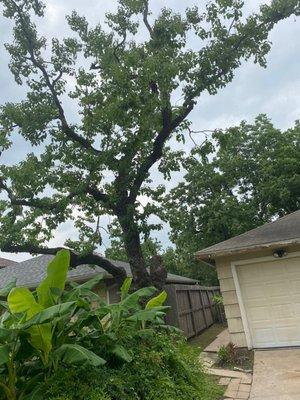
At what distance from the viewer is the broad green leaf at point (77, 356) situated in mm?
3248

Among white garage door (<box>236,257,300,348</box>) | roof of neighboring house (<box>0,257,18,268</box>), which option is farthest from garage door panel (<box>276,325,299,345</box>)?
roof of neighboring house (<box>0,257,18,268</box>)

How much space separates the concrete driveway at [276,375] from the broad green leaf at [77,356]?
3.38 metres

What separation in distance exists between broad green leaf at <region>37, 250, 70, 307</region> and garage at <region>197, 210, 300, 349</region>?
20.7 ft

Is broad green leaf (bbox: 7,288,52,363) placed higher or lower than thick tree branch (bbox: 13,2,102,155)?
lower

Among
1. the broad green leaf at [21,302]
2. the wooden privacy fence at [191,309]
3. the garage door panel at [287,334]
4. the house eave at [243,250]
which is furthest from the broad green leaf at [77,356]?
the wooden privacy fence at [191,309]

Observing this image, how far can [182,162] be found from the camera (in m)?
13.4

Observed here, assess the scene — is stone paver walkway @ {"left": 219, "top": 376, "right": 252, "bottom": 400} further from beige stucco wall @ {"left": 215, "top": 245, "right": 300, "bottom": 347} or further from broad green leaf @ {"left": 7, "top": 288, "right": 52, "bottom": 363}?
broad green leaf @ {"left": 7, "top": 288, "right": 52, "bottom": 363}

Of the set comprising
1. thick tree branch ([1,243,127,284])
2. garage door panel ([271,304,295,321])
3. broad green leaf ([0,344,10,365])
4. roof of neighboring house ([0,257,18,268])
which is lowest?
garage door panel ([271,304,295,321])

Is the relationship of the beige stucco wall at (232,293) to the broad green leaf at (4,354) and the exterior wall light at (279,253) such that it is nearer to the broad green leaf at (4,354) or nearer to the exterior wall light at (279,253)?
the exterior wall light at (279,253)

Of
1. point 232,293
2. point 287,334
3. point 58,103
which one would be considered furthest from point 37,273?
point 287,334

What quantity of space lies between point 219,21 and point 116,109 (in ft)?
14.3

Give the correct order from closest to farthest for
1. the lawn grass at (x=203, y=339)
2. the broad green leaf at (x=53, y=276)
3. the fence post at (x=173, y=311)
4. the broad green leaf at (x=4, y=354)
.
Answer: the broad green leaf at (x=4, y=354), the broad green leaf at (x=53, y=276), the lawn grass at (x=203, y=339), the fence post at (x=173, y=311)

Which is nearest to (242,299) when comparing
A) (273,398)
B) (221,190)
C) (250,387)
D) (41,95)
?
(250,387)

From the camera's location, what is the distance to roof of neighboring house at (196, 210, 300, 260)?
912cm
